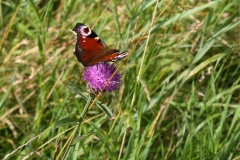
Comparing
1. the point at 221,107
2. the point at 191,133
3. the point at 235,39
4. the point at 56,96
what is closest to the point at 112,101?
the point at 56,96

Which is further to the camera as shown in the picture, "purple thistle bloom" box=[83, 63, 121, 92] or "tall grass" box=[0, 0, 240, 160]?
"tall grass" box=[0, 0, 240, 160]

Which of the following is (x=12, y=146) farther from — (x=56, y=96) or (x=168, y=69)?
(x=168, y=69)

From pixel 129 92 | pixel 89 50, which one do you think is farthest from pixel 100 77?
pixel 129 92

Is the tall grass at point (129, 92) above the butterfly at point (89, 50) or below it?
below

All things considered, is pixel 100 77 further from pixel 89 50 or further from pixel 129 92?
pixel 129 92

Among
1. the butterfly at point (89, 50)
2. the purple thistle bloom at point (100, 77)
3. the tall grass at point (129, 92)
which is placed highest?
the butterfly at point (89, 50)
